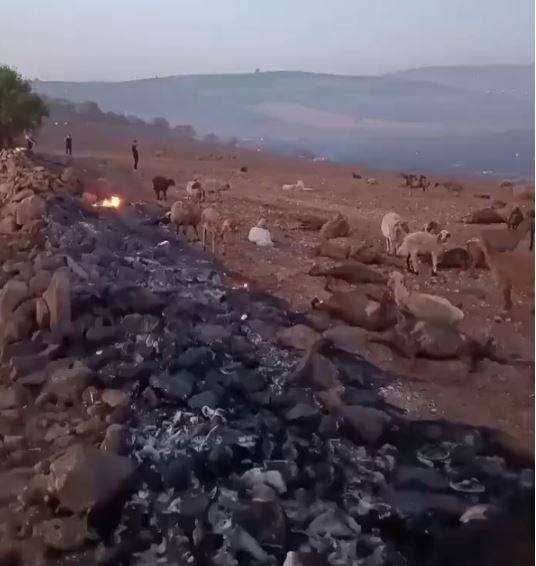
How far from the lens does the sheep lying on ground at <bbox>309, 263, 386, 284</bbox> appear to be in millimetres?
1479

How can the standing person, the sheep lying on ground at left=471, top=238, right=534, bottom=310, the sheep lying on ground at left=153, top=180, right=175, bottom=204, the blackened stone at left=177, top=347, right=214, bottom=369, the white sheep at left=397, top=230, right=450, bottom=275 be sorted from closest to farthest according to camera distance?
the sheep lying on ground at left=471, top=238, right=534, bottom=310 < the white sheep at left=397, top=230, right=450, bottom=275 < the blackened stone at left=177, top=347, right=214, bottom=369 < the sheep lying on ground at left=153, top=180, right=175, bottom=204 < the standing person

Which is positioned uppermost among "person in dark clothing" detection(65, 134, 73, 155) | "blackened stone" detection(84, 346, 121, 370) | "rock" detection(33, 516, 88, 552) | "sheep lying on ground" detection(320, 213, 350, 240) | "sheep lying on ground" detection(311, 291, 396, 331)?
"person in dark clothing" detection(65, 134, 73, 155)

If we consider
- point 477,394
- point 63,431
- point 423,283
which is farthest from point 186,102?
point 477,394

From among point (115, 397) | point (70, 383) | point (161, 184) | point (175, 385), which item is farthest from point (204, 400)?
point (161, 184)

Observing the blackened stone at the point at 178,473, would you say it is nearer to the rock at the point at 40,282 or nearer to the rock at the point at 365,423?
the rock at the point at 365,423

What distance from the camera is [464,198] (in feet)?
4.79

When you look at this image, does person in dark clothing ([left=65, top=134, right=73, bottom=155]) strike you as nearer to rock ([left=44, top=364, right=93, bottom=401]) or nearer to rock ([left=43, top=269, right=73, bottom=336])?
rock ([left=43, top=269, right=73, bottom=336])

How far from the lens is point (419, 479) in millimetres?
1351

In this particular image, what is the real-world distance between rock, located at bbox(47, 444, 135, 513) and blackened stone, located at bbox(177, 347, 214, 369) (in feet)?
0.85

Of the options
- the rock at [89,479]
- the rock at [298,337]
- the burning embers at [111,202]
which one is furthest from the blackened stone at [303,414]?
the burning embers at [111,202]

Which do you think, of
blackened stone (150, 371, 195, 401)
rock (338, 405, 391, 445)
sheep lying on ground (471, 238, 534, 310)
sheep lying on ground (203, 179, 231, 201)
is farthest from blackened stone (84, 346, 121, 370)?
sheep lying on ground (471, 238, 534, 310)

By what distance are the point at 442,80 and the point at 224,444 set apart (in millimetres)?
918

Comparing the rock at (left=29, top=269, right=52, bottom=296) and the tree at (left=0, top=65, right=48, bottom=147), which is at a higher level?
the tree at (left=0, top=65, right=48, bottom=147)

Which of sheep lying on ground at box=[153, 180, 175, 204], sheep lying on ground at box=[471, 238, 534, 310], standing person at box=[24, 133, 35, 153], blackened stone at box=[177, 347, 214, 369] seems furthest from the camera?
standing person at box=[24, 133, 35, 153]
